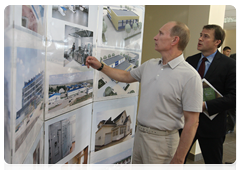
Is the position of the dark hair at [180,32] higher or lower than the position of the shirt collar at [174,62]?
higher

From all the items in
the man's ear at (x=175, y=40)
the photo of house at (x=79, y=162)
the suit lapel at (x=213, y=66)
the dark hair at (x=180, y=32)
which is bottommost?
the photo of house at (x=79, y=162)

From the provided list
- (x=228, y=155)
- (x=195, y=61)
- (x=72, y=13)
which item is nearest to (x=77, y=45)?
(x=72, y=13)

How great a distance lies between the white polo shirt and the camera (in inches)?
52.9

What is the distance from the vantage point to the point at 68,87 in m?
1.50

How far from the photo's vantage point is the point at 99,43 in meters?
Answer: 1.75

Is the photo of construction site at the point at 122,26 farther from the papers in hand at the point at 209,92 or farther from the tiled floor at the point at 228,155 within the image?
the tiled floor at the point at 228,155

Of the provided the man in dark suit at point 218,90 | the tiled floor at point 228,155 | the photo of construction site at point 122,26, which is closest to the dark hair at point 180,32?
Answer: the man in dark suit at point 218,90

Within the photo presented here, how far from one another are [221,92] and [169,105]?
653 mm

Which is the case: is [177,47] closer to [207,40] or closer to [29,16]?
[207,40]

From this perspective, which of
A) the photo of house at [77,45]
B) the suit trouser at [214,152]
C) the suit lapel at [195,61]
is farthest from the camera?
the suit lapel at [195,61]

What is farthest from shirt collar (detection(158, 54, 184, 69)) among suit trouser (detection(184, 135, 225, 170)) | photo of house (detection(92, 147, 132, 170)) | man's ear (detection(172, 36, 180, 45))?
photo of house (detection(92, 147, 132, 170))

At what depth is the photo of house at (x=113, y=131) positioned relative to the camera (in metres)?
1.96

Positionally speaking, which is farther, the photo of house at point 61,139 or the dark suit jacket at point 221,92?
the dark suit jacket at point 221,92

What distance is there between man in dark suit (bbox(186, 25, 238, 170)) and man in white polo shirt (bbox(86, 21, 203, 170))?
1.34 ft
